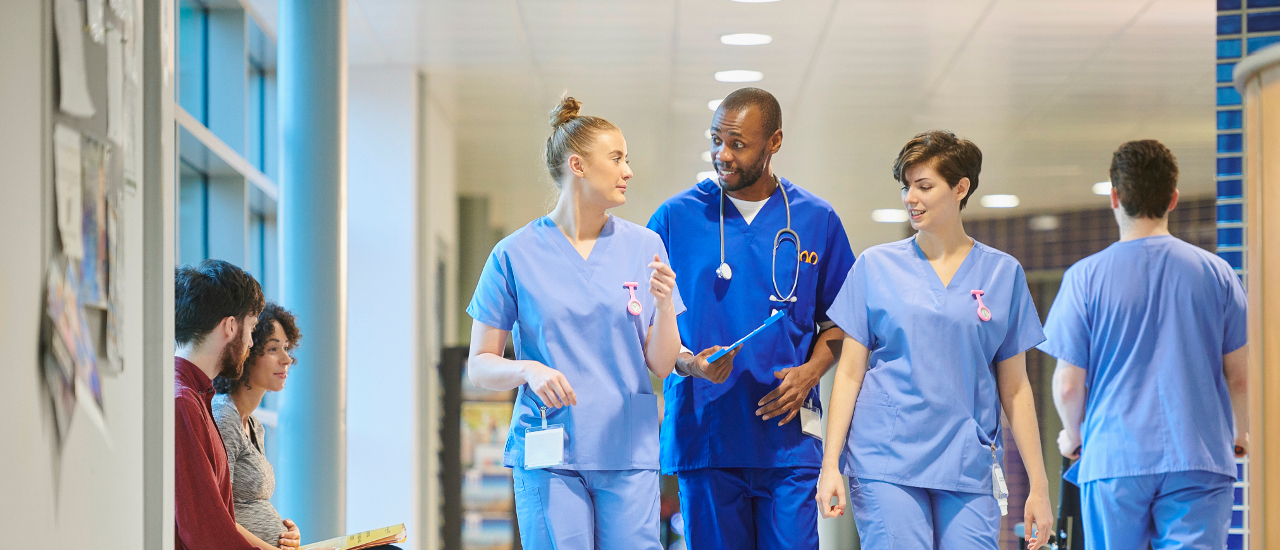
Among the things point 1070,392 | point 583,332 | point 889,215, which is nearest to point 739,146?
point 583,332

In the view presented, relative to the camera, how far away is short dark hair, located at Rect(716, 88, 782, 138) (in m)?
2.74

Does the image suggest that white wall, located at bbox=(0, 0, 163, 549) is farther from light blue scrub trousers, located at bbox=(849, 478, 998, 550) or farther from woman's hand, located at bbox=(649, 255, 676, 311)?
light blue scrub trousers, located at bbox=(849, 478, 998, 550)

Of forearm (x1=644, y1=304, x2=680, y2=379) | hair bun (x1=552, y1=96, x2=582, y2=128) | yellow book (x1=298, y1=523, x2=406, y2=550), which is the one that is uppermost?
hair bun (x1=552, y1=96, x2=582, y2=128)

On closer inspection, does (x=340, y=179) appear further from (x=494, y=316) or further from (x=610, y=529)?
(x=610, y=529)

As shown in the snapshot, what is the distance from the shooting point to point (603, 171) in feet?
8.21

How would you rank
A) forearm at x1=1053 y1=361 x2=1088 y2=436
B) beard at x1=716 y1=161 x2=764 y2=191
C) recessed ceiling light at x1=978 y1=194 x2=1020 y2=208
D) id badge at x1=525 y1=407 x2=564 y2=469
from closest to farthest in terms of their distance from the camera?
id badge at x1=525 y1=407 x2=564 y2=469
beard at x1=716 y1=161 x2=764 y2=191
forearm at x1=1053 y1=361 x2=1088 y2=436
recessed ceiling light at x1=978 y1=194 x2=1020 y2=208

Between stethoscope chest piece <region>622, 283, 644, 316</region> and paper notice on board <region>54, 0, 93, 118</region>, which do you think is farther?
stethoscope chest piece <region>622, 283, 644, 316</region>

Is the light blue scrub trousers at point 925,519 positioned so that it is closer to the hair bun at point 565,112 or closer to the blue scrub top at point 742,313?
the blue scrub top at point 742,313

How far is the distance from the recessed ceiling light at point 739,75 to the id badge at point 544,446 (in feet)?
13.5

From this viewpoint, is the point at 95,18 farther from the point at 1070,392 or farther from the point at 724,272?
the point at 1070,392

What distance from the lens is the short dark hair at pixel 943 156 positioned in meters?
2.53

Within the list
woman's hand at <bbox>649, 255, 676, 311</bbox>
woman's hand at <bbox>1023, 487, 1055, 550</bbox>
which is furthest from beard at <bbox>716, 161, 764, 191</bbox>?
woman's hand at <bbox>1023, 487, 1055, 550</bbox>

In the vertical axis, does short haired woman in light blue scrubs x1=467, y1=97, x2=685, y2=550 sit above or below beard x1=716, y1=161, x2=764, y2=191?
below

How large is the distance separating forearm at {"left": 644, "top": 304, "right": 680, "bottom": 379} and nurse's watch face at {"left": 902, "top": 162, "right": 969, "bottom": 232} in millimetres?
579
